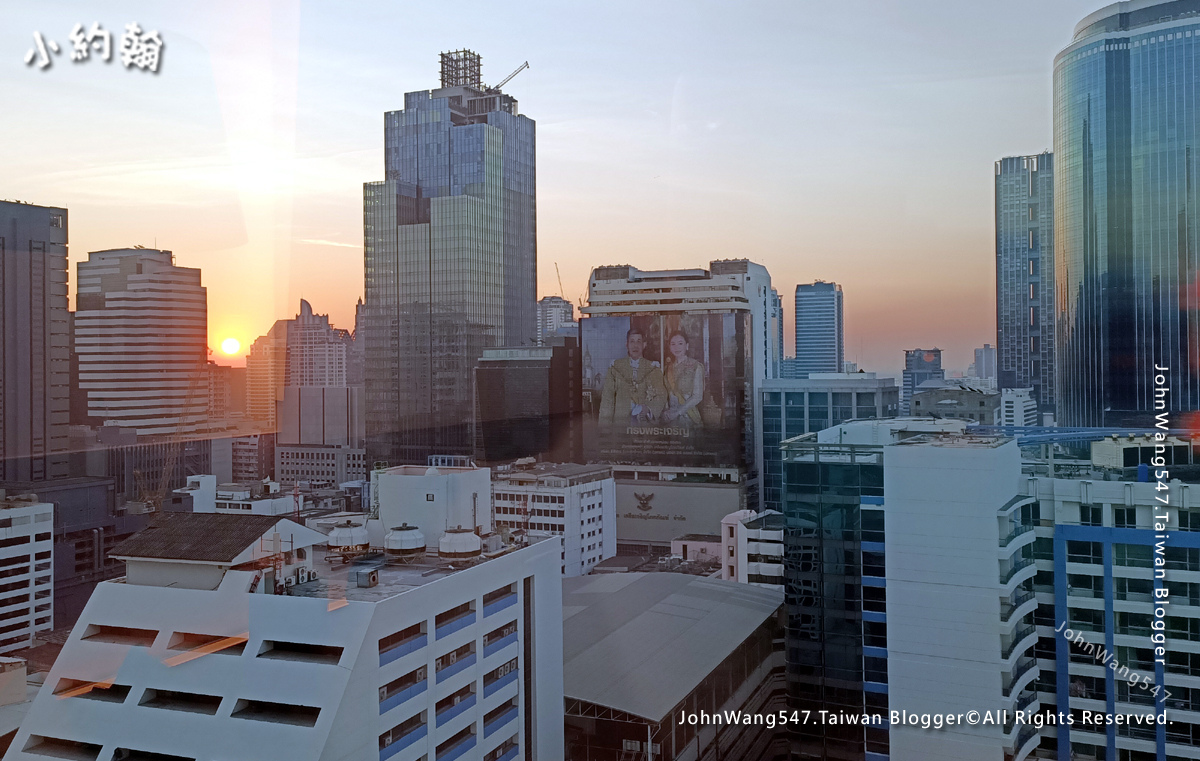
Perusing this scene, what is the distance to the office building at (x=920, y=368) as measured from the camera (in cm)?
734

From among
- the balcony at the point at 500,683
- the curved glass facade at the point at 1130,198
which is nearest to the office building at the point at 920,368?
the curved glass facade at the point at 1130,198

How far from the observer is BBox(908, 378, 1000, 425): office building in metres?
8.91

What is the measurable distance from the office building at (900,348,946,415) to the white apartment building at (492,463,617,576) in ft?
12.4

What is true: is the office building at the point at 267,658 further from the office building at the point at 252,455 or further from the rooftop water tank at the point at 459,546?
the office building at the point at 252,455

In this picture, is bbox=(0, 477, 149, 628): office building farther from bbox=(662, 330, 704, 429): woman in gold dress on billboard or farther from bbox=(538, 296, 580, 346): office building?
bbox=(538, 296, 580, 346): office building

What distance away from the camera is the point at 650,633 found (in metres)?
5.16

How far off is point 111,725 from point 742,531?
5.25 metres

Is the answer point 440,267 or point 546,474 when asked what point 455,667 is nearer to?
point 546,474

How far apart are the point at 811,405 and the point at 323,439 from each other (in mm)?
8372

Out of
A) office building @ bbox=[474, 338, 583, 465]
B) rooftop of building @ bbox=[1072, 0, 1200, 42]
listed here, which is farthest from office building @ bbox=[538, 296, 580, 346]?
rooftop of building @ bbox=[1072, 0, 1200, 42]

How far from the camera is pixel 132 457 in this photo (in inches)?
441

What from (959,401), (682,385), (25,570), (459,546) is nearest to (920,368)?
(959,401)

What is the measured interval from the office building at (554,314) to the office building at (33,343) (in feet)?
27.1

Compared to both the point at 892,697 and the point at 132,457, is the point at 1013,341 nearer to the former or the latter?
the point at 892,697
